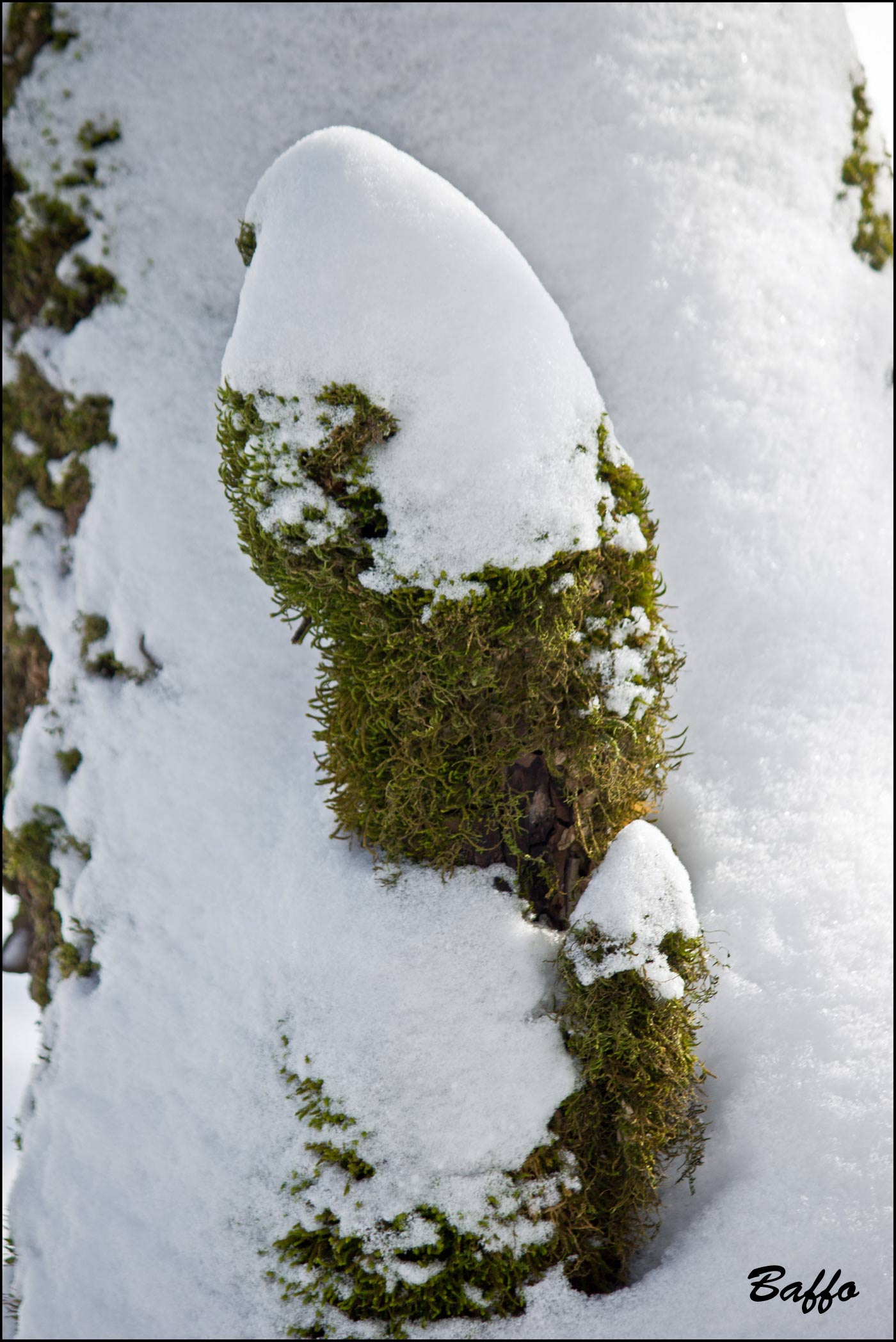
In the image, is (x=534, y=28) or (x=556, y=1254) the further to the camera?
(x=534, y=28)

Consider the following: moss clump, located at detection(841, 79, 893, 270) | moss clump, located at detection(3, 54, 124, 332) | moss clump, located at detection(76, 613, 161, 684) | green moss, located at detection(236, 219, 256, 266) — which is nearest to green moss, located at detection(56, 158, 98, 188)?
moss clump, located at detection(3, 54, 124, 332)

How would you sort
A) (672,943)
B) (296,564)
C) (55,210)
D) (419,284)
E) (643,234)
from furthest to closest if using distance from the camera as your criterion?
(55,210) < (643,234) < (672,943) < (296,564) < (419,284)

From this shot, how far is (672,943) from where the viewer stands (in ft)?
6.03

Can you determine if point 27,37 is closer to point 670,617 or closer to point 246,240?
point 246,240

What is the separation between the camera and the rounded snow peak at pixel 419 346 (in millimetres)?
1559

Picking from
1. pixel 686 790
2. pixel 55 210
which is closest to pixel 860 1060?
pixel 686 790

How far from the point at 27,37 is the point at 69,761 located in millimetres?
2045

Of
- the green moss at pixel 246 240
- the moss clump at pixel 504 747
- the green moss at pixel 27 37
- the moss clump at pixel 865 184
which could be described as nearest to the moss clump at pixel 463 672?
the moss clump at pixel 504 747

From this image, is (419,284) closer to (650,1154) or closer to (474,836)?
(474,836)

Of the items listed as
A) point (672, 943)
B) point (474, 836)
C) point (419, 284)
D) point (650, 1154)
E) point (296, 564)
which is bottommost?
point (650, 1154)

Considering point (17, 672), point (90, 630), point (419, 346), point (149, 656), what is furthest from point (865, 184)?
point (17, 672)

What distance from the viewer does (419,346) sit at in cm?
157

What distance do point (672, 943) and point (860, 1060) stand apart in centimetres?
68

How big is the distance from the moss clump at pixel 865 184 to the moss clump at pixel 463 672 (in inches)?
54.9
